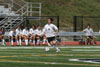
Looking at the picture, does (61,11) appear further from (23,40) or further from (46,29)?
(46,29)

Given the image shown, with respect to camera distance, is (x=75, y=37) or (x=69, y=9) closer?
(x=75, y=37)

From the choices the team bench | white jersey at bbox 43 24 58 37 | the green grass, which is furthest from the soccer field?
the green grass

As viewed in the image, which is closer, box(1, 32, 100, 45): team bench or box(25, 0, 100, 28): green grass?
box(1, 32, 100, 45): team bench

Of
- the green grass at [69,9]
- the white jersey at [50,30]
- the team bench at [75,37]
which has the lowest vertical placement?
the team bench at [75,37]

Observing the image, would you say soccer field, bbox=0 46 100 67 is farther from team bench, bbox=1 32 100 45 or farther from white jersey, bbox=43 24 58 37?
team bench, bbox=1 32 100 45

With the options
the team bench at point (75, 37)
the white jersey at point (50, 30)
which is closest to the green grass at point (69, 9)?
the team bench at point (75, 37)

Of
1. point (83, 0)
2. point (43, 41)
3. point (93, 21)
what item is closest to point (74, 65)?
point (43, 41)

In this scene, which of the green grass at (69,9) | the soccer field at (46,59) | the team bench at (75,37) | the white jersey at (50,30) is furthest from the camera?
the green grass at (69,9)

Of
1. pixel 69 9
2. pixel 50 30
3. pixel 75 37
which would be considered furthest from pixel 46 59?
pixel 69 9

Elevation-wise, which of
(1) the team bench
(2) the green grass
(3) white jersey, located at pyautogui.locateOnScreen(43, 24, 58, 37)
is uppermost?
(2) the green grass

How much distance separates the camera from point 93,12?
5750cm

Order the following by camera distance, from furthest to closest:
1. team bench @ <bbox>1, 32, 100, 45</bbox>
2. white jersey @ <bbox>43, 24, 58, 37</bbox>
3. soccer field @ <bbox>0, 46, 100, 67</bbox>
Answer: team bench @ <bbox>1, 32, 100, 45</bbox>, white jersey @ <bbox>43, 24, 58, 37</bbox>, soccer field @ <bbox>0, 46, 100, 67</bbox>

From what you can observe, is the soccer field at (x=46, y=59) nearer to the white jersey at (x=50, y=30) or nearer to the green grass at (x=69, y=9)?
the white jersey at (x=50, y=30)

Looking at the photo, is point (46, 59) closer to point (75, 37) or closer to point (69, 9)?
point (75, 37)
